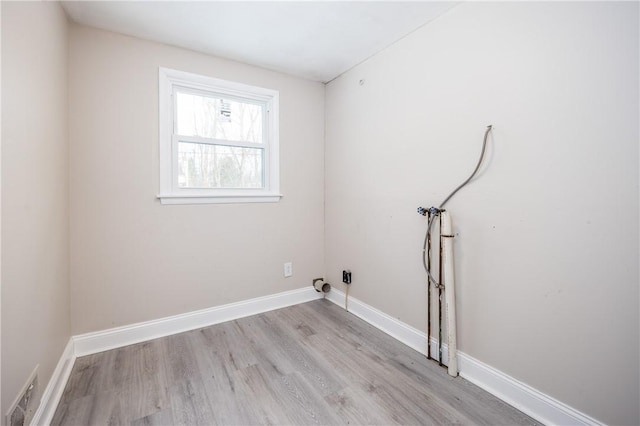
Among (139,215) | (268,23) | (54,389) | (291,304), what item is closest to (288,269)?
(291,304)

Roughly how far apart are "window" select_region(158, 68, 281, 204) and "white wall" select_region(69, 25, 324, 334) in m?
0.07

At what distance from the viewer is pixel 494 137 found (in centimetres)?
162

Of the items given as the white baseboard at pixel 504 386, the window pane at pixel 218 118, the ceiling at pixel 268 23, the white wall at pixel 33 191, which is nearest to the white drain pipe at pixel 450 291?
the white baseboard at pixel 504 386

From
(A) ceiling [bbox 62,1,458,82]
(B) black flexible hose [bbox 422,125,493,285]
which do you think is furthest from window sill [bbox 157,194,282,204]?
(B) black flexible hose [bbox 422,125,493,285]

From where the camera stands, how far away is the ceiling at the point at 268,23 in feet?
5.91

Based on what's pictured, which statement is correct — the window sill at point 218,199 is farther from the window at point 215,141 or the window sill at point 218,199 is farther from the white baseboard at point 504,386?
the white baseboard at point 504,386

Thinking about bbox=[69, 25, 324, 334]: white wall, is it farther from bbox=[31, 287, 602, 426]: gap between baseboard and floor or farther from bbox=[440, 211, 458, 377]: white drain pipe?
bbox=[440, 211, 458, 377]: white drain pipe

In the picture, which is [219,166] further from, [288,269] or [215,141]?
[288,269]

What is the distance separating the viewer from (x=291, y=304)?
2895mm

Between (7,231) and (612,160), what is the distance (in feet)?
8.17

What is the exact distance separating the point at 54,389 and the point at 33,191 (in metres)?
1.07

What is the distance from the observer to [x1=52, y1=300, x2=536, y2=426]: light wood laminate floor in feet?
4.82

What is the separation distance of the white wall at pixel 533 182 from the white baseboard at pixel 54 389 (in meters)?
2.15

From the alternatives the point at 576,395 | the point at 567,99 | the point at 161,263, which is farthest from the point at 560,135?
the point at 161,263
